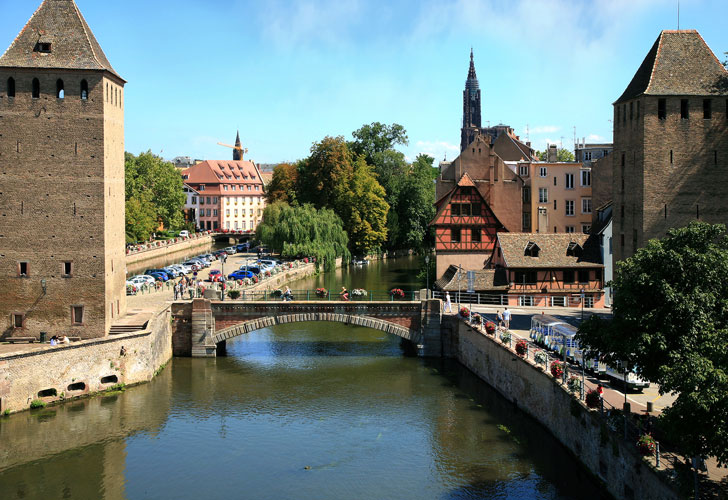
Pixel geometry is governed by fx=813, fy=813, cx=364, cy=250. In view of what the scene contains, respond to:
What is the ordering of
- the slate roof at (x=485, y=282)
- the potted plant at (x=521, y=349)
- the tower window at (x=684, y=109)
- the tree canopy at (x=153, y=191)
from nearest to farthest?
the potted plant at (x=521, y=349) < the tower window at (x=684, y=109) < the slate roof at (x=485, y=282) < the tree canopy at (x=153, y=191)

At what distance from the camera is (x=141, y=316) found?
147ft

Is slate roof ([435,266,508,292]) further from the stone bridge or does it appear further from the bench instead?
the bench

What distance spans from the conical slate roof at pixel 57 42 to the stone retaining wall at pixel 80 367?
534 inches

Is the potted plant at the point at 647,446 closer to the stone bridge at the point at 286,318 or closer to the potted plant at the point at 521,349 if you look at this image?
the potted plant at the point at 521,349

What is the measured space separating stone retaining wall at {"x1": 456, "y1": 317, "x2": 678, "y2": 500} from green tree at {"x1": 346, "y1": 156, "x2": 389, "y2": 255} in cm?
5058

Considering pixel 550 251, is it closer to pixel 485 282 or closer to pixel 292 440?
pixel 485 282

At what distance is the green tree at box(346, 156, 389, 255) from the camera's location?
94312mm

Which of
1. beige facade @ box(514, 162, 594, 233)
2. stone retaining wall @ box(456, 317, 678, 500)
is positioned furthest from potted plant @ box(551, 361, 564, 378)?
beige facade @ box(514, 162, 594, 233)

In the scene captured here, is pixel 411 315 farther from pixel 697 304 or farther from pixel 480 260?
pixel 697 304

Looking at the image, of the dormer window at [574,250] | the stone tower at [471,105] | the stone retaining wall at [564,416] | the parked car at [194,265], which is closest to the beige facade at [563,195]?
the dormer window at [574,250]

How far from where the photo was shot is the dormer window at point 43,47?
133 ft

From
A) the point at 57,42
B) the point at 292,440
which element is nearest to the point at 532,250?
the point at 292,440

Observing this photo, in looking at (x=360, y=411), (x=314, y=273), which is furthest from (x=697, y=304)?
(x=314, y=273)

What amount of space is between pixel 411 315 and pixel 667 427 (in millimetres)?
25302
